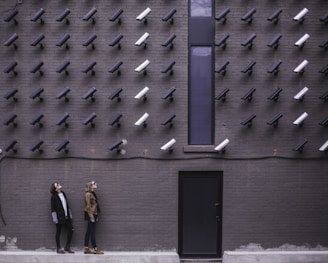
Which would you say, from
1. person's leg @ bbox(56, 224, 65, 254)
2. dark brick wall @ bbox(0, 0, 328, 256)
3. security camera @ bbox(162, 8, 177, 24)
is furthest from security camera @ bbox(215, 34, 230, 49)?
person's leg @ bbox(56, 224, 65, 254)

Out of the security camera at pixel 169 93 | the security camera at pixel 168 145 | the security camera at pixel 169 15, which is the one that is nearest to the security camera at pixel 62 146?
the security camera at pixel 168 145

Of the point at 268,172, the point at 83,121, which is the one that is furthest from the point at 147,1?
the point at 268,172

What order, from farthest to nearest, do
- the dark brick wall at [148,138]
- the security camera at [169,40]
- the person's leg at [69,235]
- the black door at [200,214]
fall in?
the black door at [200,214] → the dark brick wall at [148,138] → the security camera at [169,40] → the person's leg at [69,235]

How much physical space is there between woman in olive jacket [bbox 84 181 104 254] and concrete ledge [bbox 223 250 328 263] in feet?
10.4

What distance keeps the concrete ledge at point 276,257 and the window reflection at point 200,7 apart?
5.91 meters

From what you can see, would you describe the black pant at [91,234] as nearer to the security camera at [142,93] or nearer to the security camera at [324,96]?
the security camera at [142,93]

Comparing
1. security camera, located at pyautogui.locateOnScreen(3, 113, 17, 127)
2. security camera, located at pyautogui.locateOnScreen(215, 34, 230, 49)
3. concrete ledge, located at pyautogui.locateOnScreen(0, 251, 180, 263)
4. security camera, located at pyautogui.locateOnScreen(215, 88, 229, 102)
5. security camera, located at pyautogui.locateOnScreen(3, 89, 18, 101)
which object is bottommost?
concrete ledge, located at pyautogui.locateOnScreen(0, 251, 180, 263)

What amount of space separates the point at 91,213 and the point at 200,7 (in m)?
5.72

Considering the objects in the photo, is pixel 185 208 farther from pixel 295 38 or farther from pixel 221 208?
pixel 295 38

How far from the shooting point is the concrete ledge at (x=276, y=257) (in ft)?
48.5

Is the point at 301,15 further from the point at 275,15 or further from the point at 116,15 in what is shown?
the point at 116,15

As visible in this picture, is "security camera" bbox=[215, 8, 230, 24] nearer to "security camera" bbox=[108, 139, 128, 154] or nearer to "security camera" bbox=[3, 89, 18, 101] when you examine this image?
"security camera" bbox=[108, 139, 128, 154]

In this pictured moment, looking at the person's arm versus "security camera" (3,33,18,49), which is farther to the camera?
"security camera" (3,33,18,49)

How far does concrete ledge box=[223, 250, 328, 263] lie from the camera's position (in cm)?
1478
